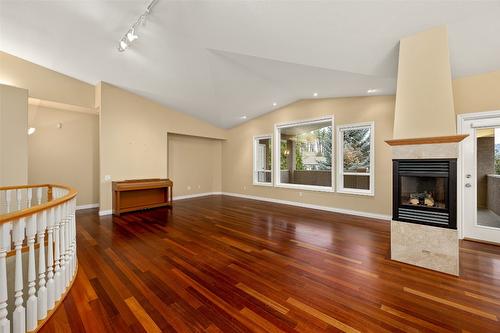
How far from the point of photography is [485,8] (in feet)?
7.58

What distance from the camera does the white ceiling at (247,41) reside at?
2.53 meters

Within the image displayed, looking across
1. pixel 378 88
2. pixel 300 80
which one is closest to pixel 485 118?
pixel 378 88

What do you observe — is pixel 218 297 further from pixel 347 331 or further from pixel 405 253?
pixel 405 253

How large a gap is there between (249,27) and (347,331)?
3.54 meters

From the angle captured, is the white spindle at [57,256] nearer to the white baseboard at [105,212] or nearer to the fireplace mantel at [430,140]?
the white baseboard at [105,212]

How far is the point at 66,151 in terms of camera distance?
→ 17.9 feet

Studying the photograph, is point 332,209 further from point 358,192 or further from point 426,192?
point 426,192

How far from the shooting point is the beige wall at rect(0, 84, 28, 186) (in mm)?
3932

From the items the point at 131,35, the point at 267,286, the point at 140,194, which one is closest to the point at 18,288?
the point at 267,286

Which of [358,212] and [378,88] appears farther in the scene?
[358,212]

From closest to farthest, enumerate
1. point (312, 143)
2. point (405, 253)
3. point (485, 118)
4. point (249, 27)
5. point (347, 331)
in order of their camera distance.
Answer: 1. point (347, 331)
2. point (405, 253)
3. point (249, 27)
4. point (485, 118)
5. point (312, 143)

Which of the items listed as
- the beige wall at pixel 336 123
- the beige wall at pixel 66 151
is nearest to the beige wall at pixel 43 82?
the beige wall at pixel 66 151

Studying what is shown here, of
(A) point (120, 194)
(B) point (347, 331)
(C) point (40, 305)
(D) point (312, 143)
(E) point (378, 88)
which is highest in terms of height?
(E) point (378, 88)

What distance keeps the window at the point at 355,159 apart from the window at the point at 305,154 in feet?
1.17
